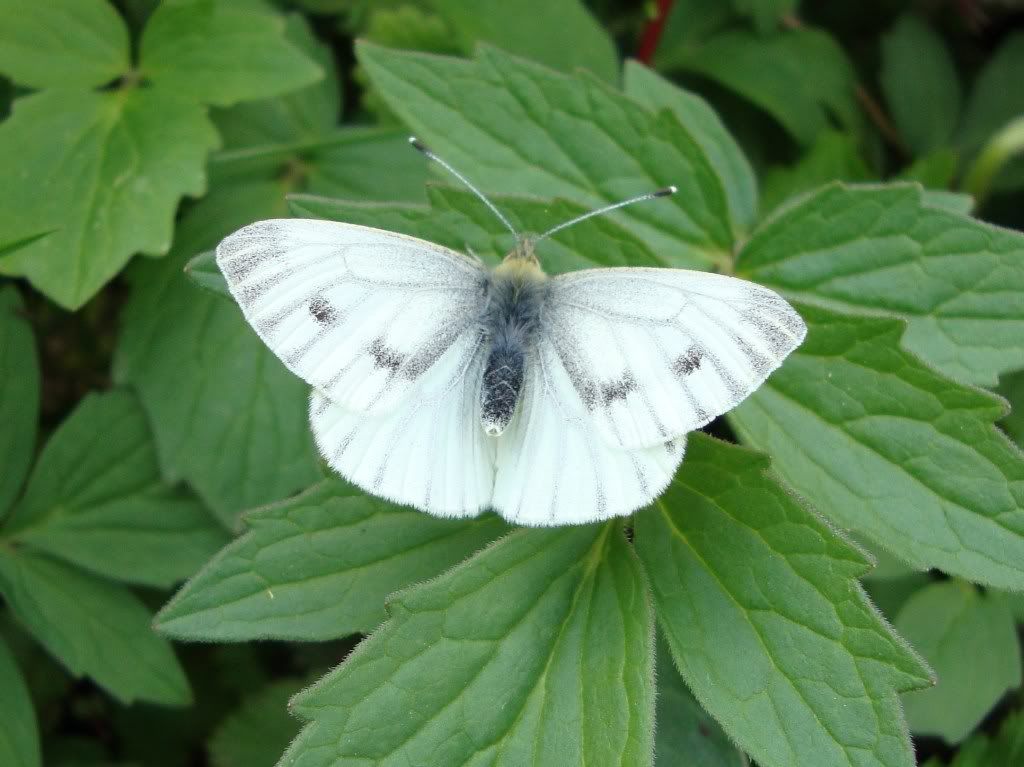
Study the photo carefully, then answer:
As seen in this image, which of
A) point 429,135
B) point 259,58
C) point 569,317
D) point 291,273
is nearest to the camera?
point 291,273

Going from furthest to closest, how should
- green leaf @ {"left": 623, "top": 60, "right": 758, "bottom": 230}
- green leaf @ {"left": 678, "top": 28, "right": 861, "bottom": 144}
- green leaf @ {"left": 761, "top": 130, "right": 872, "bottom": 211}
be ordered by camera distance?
green leaf @ {"left": 678, "top": 28, "right": 861, "bottom": 144} → green leaf @ {"left": 761, "top": 130, "right": 872, "bottom": 211} → green leaf @ {"left": 623, "top": 60, "right": 758, "bottom": 230}

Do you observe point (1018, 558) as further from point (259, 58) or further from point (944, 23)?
point (944, 23)

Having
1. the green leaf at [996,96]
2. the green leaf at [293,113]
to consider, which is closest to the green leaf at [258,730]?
the green leaf at [293,113]

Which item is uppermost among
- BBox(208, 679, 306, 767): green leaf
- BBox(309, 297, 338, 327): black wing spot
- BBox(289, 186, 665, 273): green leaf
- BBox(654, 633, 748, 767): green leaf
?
BBox(289, 186, 665, 273): green leaf

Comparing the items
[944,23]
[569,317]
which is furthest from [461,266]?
[944,23]

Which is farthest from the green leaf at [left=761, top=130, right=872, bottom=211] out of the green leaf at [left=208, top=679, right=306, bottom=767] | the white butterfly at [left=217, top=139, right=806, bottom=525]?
the green leaf at [left=208, top=679, right=306, bottom=767]

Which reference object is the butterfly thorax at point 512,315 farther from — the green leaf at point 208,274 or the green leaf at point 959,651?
the green leaf at point 959,651

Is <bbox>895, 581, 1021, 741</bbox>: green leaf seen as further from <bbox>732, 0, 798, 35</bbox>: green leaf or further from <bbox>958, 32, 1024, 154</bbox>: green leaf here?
<bbox>732, 0, 798, 35</bbox>: green leaf
